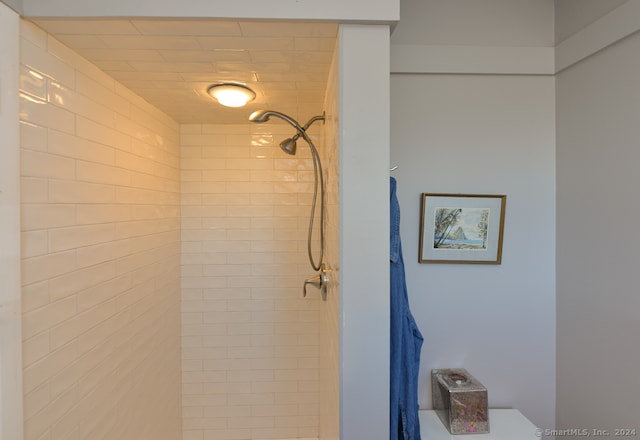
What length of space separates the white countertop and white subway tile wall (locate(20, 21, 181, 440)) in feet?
4.60

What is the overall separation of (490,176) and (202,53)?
1467mm

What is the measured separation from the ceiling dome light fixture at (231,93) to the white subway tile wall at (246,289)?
52 centimetres

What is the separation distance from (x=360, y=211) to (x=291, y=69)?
0.67 m

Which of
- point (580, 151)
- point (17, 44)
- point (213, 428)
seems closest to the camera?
point (17, 44)

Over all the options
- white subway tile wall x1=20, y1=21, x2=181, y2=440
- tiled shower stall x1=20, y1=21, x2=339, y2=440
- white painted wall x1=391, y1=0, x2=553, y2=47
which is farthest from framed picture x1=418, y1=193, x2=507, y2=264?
white subway tile wall x1=20, y1=21, x2=181, y2=440

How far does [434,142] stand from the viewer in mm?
1582

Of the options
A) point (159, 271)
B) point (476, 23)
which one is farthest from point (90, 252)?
point (476, 23)

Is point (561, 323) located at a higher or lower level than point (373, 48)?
lower

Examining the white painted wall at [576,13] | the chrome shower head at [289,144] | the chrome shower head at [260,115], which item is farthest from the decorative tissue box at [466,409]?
the white painted wall at [576,13]

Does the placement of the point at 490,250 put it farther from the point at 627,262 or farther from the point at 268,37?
the point at 268,37

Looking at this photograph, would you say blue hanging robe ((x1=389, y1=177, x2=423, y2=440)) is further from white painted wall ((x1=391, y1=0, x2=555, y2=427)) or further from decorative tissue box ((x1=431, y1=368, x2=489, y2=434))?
white painted wall ((x1=391, y1=0, x2=555, y2=427))

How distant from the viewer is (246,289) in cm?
199

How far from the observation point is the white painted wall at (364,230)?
0.93 meters

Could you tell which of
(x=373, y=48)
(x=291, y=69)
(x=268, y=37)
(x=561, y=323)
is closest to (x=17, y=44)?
(x=268, y=37)
